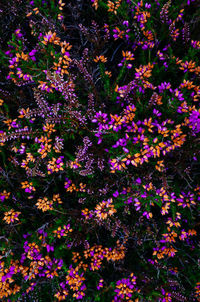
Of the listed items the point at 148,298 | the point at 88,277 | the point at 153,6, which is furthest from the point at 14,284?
the point at 153,6

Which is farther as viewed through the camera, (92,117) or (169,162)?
(169,162)

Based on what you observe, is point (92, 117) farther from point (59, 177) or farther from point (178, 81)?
point (178, 81)

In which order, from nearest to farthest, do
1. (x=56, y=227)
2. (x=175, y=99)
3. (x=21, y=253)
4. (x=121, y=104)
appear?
(x=175, y=99), (x=121, y=104), (x=56, y=227), (x=21, y=253)

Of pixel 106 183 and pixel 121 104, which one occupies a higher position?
pixel 121 104

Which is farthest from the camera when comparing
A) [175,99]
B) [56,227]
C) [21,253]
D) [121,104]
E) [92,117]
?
[21,253]

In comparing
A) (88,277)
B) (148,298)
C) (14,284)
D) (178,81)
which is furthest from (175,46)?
(14,284)

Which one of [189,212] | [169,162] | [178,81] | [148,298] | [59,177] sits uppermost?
[178,81]

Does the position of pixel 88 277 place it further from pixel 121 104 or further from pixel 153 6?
pixel 153 6
